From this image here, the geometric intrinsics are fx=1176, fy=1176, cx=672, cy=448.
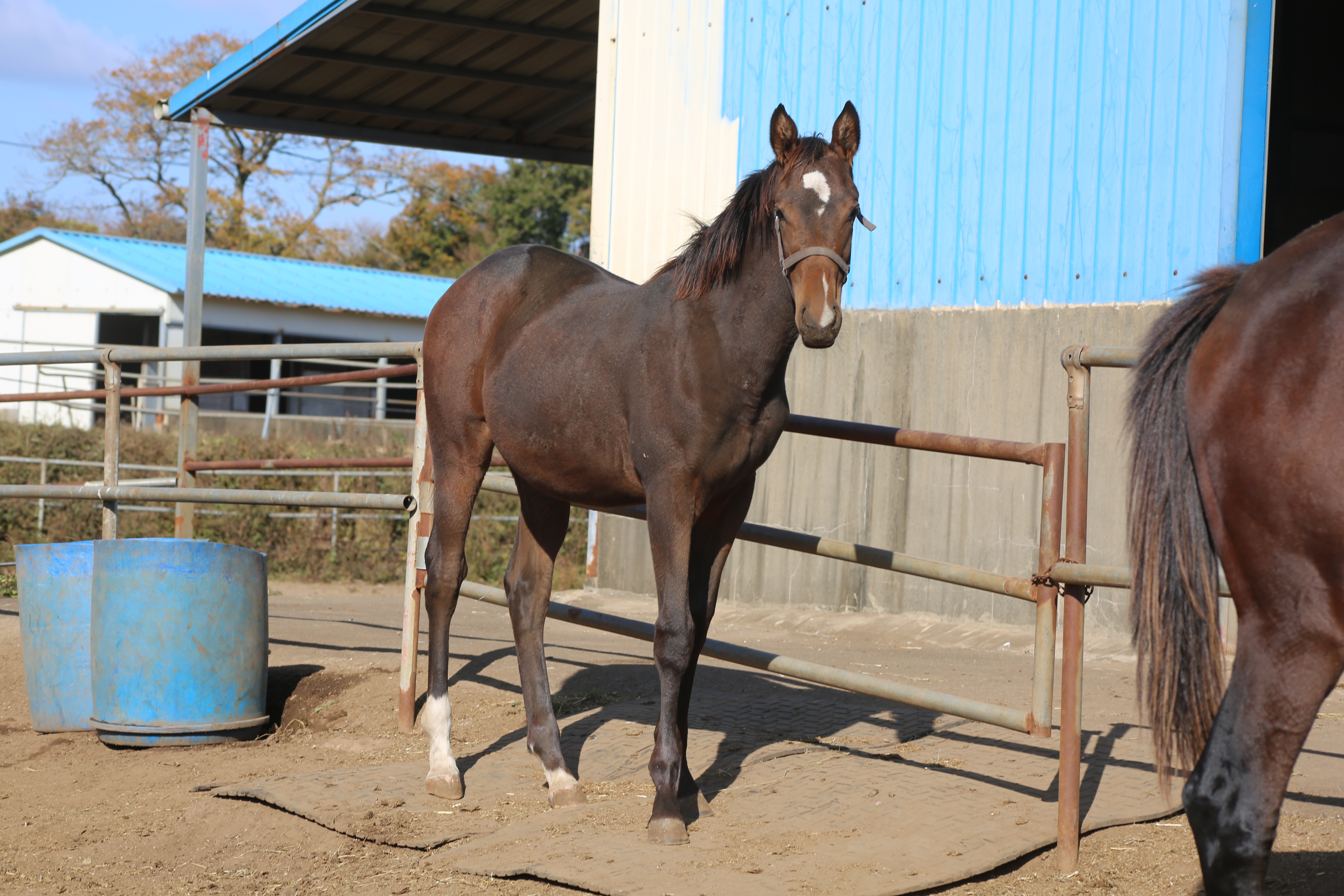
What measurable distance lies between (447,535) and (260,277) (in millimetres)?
23973

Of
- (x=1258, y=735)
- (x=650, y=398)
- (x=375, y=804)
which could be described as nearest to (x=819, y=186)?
(x=650, y=398)

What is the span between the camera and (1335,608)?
6.52 ft

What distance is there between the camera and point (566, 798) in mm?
Result: 3781

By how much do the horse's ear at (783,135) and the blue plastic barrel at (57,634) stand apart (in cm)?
356

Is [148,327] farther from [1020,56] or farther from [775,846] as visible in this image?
[775,846]

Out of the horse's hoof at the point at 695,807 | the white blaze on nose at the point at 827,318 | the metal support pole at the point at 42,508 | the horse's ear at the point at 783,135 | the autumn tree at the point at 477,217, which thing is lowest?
the horse's hoof at the point at 695,807

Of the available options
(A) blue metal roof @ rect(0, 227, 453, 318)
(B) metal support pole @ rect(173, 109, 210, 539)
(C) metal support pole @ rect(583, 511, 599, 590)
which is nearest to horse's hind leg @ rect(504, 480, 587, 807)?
(C) metal support pole @ rect(583, 511, 599, 590)

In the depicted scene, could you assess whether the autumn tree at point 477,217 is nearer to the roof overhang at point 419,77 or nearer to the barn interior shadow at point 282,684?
the roof overhang at point 419,77

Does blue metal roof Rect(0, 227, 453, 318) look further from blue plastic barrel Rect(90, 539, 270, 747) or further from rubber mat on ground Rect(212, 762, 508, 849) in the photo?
rubber mat on ground Rect(212, 762, 508, 849)

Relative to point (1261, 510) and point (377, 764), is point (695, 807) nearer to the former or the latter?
point (377, 764)

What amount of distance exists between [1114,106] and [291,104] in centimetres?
792

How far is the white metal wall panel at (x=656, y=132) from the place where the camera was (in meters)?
9.27

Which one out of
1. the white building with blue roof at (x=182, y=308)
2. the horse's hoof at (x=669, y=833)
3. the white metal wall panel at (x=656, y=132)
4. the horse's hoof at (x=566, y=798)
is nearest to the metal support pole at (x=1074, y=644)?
the horse's hoof at (x=669, y=833)

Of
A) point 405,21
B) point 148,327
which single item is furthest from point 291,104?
point 148,327
